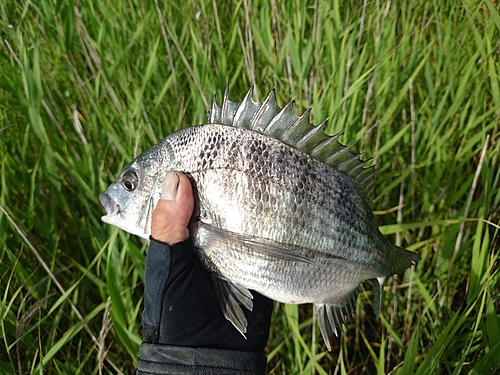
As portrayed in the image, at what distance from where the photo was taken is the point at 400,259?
1.48 metres

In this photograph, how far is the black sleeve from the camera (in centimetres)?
131

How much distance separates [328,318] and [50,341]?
3.35 ft

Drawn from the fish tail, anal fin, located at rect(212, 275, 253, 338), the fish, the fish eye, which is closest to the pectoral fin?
the fish

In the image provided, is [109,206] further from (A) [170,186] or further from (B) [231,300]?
(B) [231,300]

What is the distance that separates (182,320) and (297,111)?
1121mm

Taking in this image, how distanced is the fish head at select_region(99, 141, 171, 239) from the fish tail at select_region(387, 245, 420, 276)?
0.82 metres

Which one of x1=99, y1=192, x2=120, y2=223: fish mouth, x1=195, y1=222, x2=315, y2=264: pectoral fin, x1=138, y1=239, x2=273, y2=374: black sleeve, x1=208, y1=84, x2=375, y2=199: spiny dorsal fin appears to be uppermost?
x1=208, y1=84, x2=375, y2=199: spiny dorsal fin

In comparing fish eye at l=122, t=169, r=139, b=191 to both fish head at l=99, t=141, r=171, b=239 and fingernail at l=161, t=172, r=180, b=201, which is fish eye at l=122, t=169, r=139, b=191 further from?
fingernail at l=161, t=172, r=180, b=201

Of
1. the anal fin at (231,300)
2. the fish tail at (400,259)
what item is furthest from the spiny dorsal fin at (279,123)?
the anal fin at (231,300)

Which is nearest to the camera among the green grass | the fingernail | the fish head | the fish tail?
the fingernail

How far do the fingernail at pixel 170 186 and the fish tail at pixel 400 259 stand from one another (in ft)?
2.52

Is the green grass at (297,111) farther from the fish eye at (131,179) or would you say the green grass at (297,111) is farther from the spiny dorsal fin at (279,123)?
the spiny dorsal fin at (279,123)

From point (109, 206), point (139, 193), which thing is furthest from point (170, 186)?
point (109, 206)

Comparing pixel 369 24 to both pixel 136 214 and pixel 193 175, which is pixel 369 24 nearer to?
pixel 193 175
